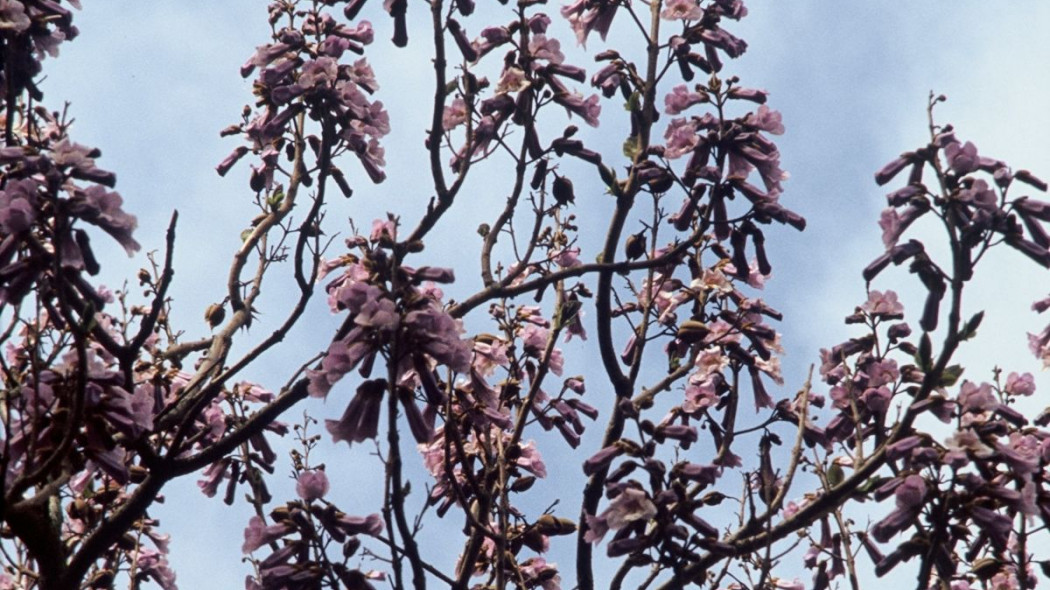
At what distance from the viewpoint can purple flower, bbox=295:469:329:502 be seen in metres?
4.21

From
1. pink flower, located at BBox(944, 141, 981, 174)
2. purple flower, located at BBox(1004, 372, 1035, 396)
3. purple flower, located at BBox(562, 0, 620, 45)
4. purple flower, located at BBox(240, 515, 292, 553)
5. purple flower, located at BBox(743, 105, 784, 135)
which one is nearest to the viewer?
purple flower, located at BBox(240, 515, 292, 553)

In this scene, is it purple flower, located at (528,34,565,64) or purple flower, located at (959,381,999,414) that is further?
purple flower, located at (528,34,565,64)

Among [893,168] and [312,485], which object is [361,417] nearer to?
[312,485]

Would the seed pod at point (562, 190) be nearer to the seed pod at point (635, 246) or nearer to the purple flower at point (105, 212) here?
the seed pod at point (635, 246)

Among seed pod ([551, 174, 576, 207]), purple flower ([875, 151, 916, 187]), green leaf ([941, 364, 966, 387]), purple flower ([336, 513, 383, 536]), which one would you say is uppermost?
seed pod ([551, 174, 576, 207])

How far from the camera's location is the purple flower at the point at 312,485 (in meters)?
4.21

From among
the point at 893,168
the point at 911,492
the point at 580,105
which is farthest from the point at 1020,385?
the point at 580,105

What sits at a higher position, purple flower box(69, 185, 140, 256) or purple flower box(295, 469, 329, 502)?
purple flower box(69, 185, 140, 256)

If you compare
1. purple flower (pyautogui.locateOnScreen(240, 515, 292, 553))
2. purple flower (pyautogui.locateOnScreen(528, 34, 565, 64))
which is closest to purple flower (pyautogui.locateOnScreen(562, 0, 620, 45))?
purple flower (pyautogui.locateOnScreen(528, 34, 565, 64))

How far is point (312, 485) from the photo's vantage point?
4.23m

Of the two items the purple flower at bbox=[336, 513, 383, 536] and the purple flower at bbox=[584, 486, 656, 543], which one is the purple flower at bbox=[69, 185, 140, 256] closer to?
the purple flower at bbox=[336, 513, 383, 536]

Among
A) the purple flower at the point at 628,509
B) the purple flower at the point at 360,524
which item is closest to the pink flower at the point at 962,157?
the purple flower at the point at 628,509

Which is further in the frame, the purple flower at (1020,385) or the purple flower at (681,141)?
the purple flower at (1020,385)

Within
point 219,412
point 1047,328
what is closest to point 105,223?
point 219,412
